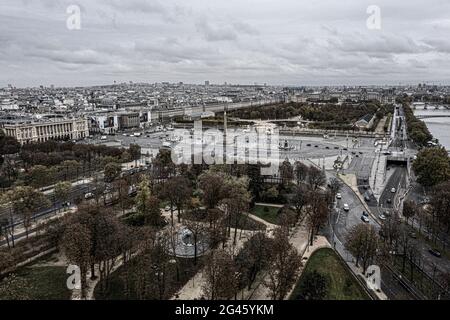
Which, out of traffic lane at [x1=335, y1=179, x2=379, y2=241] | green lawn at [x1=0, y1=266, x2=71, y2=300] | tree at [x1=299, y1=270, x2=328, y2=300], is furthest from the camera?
traffic lane at [x1=335, y1=179, x2=379, y2=241]

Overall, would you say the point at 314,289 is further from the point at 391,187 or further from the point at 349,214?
the point at 391,187

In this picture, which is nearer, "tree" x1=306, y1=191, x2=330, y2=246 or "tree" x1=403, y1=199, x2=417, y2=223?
"tree" x1=306, y1=191, x2=330, y2=246

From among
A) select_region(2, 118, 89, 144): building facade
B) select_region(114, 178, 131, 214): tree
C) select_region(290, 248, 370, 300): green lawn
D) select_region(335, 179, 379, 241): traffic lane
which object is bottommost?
select_region(290, 248, 370, 300): green lawn

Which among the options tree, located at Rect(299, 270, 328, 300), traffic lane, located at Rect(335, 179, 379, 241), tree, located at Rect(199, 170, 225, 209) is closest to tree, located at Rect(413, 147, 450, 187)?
traffic lane, located at Rect(335, 179, 379, 241)

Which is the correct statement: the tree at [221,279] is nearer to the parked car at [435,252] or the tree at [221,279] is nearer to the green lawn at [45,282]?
the green lawn at [45,282]

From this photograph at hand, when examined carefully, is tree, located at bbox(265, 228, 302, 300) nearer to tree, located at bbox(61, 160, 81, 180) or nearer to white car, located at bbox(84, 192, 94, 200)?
white car, located at bbox(84, 192, 94, 200)

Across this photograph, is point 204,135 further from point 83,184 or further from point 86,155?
point 83,184

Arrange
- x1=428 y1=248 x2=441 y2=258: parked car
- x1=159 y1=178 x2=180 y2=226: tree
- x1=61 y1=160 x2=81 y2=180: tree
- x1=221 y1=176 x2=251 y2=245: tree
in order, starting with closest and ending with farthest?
x1=428 y1=248 x2=441 y2=258: parked car, x1=221 y1=176 x2=251 y2=245: tree, x1=159 y1=178 x2=180 y2=226: tree, x1=61 y1=160 x2=81 y2=180: tree
